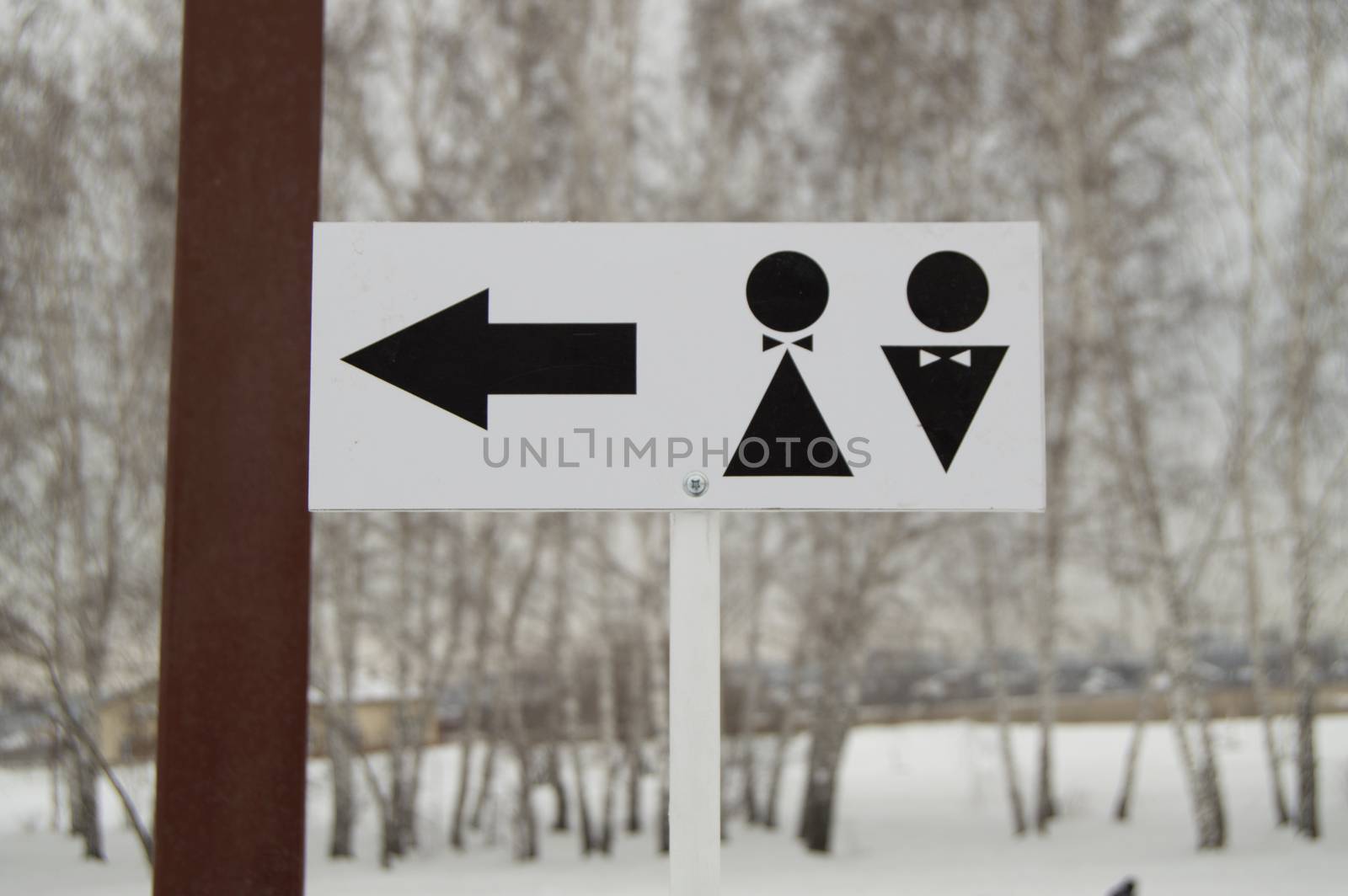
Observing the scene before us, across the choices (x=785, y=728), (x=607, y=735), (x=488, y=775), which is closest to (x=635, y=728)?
(x=607, y=735)

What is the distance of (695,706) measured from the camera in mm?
1211

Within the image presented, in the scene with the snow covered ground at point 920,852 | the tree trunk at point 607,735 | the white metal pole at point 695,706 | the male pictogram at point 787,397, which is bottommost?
the snow covered ground at point 920,852

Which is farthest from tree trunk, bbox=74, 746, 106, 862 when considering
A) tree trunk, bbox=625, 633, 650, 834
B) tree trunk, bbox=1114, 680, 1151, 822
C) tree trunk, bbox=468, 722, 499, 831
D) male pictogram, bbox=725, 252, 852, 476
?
male pictogram, bbox=725, 252, 852, 476

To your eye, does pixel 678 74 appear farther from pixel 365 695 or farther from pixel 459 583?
pixel 365 695

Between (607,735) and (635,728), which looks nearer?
(635,728)

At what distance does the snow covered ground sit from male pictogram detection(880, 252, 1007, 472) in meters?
7.30

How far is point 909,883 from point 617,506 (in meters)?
8.15

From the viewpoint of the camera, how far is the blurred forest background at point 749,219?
31.9 ft

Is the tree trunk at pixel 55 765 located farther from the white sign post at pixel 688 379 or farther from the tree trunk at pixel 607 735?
the white sign post at pixel 688 379

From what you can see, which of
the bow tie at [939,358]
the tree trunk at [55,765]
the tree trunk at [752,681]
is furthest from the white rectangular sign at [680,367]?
the tree trunk at [752,681]

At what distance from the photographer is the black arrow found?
1246 millimetres

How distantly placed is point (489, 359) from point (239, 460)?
0.85 feet

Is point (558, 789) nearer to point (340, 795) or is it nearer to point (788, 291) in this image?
point (340, 795)

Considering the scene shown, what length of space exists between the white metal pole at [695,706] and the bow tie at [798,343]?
0.17m
